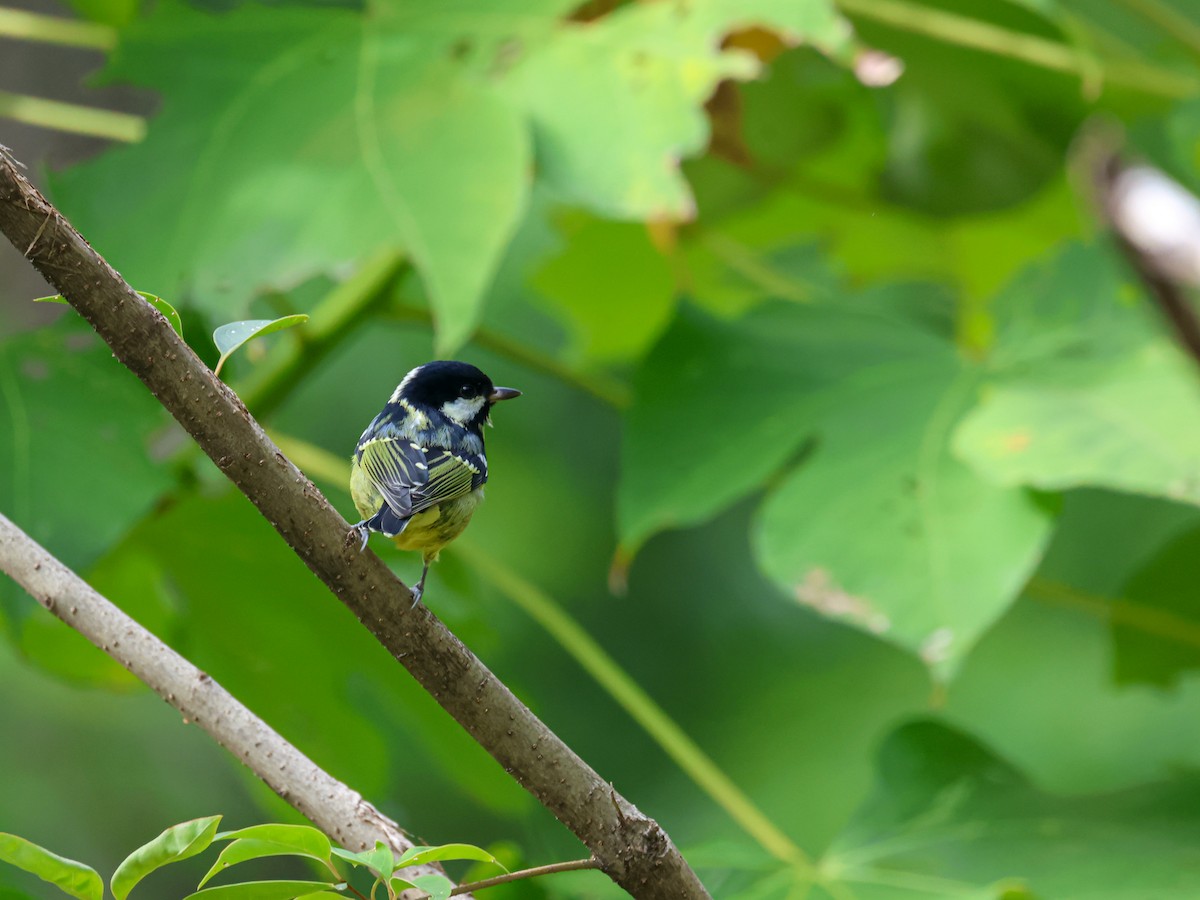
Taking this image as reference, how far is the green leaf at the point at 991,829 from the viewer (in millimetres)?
1550

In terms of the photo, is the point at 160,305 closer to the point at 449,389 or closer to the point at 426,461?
the point at 426,461

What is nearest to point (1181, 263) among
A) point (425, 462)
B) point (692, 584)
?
point (692, 584)

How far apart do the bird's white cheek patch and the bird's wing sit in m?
0.10

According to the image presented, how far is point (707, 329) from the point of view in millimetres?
1893

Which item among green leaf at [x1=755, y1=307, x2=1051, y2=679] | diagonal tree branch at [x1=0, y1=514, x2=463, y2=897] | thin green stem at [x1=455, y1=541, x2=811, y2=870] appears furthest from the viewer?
thin green stem at [x1=455, y1=541, x2=811, y2=870]

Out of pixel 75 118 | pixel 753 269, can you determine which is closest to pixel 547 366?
pixel 753 269

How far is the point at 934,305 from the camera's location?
8.26 ft

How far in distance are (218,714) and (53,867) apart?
186mm

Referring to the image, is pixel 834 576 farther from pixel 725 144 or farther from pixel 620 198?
pixel 725 144

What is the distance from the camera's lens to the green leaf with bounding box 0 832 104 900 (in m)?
0.79

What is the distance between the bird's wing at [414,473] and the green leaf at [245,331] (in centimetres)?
23

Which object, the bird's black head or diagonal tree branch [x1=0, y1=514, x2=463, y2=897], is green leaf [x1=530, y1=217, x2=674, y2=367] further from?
diagonal tree branch [x1=0, y1=514, x2=463, y2=897]

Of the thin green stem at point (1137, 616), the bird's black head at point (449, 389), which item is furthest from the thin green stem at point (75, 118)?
the thin green stem at point (1137, 616)

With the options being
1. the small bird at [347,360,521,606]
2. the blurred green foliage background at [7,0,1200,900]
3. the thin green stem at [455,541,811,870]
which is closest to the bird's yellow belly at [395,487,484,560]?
the small bird at [347,360,521,606]
